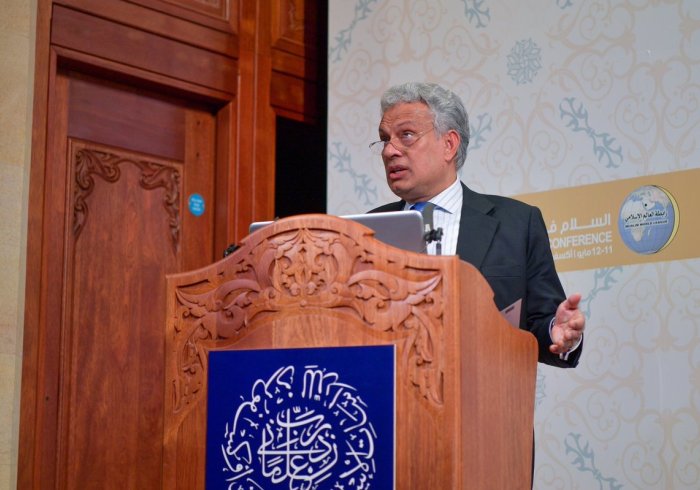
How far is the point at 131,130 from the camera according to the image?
3611mm

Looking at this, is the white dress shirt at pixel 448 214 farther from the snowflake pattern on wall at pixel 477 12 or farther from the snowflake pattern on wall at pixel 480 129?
the snowflake pattern on wall at pixel 477 12

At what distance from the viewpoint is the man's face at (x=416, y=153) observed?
2443mm

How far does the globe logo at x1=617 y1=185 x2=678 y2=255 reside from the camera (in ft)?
9.19

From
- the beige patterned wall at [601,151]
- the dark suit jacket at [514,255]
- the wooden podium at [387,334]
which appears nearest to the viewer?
the wooden podium at [387,334]

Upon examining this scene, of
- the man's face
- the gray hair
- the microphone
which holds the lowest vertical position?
the microphone

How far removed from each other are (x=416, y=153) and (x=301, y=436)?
3.37 ft

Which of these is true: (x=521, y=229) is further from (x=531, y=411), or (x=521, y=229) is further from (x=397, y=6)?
(x=397, y=6)

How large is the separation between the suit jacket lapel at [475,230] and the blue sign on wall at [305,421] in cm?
73

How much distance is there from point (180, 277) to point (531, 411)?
69 cm

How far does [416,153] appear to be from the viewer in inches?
96.3

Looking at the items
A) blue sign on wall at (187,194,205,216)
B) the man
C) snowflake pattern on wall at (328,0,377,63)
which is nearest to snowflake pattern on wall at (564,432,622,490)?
the man

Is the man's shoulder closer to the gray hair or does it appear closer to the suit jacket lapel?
the suit jacket lapel

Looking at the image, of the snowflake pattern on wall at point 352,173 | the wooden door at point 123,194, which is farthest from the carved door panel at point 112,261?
the snowflake pattern on wall at point 352,173

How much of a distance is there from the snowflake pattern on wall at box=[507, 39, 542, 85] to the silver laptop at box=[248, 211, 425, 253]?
63.8 inches
